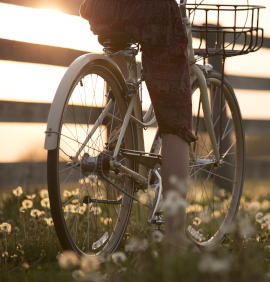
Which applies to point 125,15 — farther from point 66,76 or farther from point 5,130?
point 5,130

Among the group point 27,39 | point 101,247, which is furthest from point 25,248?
point 27,39

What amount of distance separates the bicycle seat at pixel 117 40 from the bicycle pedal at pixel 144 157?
404mm

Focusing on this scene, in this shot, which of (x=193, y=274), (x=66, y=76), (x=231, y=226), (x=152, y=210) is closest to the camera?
(x=193, y=274)

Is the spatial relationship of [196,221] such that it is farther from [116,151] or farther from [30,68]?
[30,68]

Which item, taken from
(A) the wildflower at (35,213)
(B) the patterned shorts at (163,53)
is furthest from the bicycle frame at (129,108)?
(A) the wildflower at (35,213)

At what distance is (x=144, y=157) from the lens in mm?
2059

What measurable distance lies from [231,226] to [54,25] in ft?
5.25

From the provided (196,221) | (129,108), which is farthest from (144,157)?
(196,221)

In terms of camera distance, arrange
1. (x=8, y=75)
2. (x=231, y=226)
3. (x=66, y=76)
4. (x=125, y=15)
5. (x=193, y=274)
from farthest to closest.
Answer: (x=8, y=75) → (x=231, y=226) → (x=125, y=15) → (x=66, y=76) → (x=193, y=274)

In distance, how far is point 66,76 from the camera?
1.65 m

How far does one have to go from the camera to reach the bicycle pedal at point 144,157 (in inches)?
78.5

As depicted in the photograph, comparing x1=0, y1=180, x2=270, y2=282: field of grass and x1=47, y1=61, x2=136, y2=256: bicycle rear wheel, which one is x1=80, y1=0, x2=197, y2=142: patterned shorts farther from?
x1=0, y1=180, x2=270, y2=282: field of grass

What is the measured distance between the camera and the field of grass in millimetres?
1024

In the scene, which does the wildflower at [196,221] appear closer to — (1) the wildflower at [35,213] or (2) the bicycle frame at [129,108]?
(2) the bicycle frame at [129,108]
